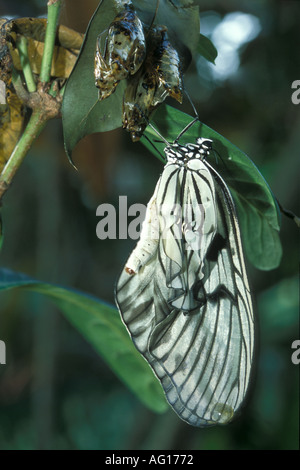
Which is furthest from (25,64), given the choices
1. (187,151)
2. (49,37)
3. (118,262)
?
(118,262)

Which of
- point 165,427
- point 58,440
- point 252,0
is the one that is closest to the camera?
point 165,427

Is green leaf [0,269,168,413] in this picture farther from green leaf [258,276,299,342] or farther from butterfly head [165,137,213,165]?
green leaf [258,276,299,342]

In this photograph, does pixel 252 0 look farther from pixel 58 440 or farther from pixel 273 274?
pixel 58 440

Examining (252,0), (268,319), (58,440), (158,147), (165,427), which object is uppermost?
(252,0)

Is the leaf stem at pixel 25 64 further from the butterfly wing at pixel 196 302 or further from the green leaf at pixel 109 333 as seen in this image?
the green leaf at pixel 109 333

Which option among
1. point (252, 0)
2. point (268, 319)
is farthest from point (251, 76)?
point (268, 319)

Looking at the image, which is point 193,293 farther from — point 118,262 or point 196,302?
point 118,262
